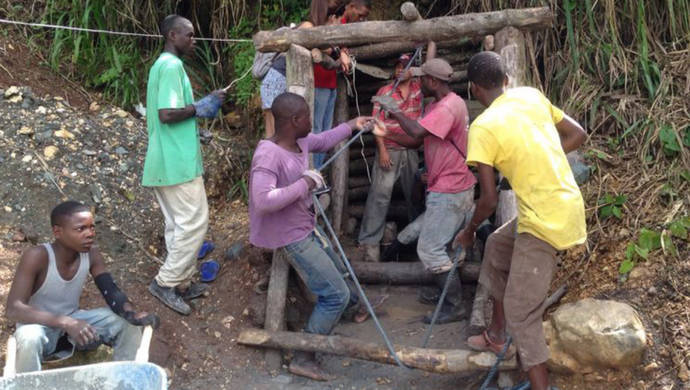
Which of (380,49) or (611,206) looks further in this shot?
(380,49)

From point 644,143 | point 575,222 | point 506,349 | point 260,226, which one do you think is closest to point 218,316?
point 260,226

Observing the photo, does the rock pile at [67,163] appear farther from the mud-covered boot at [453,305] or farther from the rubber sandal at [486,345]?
the rubber sandal at [486,345]

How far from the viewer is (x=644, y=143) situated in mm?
5914

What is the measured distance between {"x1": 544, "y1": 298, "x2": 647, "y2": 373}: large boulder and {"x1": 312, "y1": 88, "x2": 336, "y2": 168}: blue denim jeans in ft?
8.02

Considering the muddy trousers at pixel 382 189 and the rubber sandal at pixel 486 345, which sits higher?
the muddy trousers at pixel 382 189

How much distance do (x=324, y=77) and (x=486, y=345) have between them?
2569 millimetres

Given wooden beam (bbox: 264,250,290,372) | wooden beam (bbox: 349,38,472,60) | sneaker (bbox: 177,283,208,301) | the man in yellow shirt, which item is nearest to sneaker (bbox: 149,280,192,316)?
sneaker (bbox: 177,283,208,301)

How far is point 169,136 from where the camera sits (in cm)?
509

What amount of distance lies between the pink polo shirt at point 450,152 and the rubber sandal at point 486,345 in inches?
40.3

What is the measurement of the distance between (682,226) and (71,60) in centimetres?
588

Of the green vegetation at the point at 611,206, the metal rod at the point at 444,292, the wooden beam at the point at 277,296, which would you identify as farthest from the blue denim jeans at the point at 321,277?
the green vegetation at the point at 611,206

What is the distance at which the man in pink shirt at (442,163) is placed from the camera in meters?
5.14

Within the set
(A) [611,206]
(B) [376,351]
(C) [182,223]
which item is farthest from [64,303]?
(A) [611,206]

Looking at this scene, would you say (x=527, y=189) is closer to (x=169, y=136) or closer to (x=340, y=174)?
(x=169, y=136)
